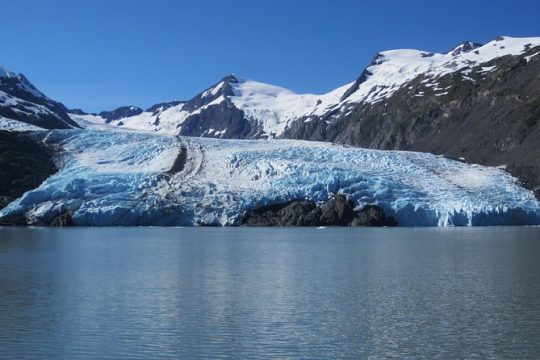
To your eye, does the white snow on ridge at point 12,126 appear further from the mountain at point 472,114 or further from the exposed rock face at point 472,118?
the mountain at point 472,114

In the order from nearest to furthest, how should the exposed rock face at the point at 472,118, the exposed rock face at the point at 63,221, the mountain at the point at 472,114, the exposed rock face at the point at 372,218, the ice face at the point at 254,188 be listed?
the exposed rock face at the point at 63,221, the ice face at the point at 254,188, the exposed rock face at the point at 372,218, the exposed rock face at the point at 472,118, the mountain at the point at 472,114

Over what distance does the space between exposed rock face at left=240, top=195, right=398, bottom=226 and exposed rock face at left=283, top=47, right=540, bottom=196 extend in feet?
57.8

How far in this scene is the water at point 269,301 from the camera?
15.8m

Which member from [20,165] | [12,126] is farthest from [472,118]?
[20,165]

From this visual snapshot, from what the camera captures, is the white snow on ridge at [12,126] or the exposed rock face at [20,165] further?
the white snow on ridge at [12,126]

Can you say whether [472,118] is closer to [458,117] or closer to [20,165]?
[458,117]

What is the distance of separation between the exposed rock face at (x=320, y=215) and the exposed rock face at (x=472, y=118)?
17.6 metres

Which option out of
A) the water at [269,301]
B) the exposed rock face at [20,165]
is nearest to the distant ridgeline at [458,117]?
the exposed rock face at [20,165]

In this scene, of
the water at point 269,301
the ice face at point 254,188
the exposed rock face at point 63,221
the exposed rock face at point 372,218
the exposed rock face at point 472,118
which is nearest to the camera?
the water at point 269,301

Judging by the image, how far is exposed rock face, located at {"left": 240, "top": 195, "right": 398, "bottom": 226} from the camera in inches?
2415

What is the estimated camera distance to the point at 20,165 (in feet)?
216

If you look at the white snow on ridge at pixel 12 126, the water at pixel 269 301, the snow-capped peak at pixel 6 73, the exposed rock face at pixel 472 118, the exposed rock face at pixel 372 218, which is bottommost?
the water at pixel 269 301

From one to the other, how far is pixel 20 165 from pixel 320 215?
27717 millimetres

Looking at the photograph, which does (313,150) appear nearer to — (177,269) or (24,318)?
(177,269)
